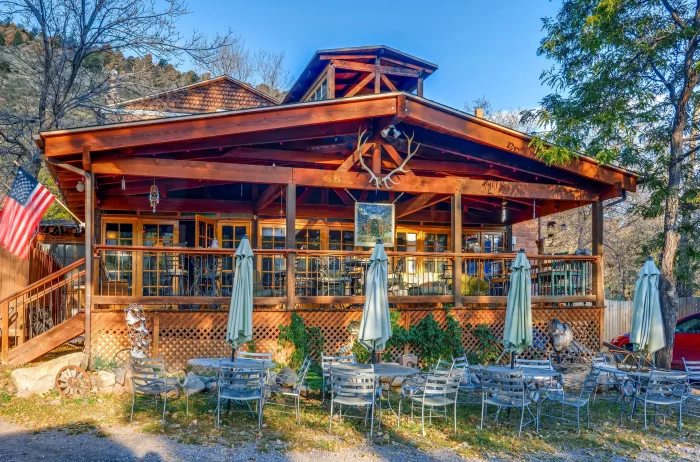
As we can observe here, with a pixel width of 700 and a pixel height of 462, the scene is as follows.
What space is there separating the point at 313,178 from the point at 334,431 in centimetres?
Answer: 463

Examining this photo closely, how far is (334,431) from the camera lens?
664 centimetres

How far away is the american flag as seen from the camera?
323 inches

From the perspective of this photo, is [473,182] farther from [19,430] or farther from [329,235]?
[19,430]

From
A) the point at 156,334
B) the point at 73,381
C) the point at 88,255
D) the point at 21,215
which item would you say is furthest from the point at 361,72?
the point at 73,381

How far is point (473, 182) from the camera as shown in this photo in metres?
10.7

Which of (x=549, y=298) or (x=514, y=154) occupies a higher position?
(x=514, y=154)

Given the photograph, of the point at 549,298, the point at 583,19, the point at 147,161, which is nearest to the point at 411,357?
the point at 549,298

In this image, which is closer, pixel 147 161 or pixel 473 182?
pixel 147 161

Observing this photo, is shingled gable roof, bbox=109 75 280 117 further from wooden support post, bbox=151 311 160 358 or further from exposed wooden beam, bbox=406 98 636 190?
wooden support post, bbox=151 311 160 358

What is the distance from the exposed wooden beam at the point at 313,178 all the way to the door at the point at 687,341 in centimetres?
298

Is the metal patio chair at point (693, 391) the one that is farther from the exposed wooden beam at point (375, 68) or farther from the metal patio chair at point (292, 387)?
the exposed wooden beam at point (375, 68)

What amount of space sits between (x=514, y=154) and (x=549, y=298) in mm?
2898

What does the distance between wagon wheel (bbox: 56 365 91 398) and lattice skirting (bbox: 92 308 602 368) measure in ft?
2.65

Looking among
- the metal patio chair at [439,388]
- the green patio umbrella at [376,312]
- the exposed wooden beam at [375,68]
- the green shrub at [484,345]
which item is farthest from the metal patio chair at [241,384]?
the exposed wooden beam at [375,68]
